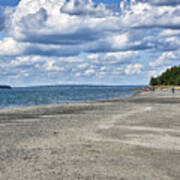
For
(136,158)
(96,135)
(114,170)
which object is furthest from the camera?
(96,135)

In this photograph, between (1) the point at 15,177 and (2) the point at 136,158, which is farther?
(2) the point at 136,158

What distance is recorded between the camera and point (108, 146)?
12.6m

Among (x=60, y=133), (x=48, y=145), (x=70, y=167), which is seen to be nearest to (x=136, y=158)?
(x=70, y=167)

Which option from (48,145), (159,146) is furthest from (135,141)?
(48,145)

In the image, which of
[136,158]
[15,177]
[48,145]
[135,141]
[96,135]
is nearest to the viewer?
[15,177]

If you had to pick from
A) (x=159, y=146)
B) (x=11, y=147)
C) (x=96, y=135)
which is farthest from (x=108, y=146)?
(x=11, y=147)

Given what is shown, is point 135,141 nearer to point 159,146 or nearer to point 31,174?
point 159,146

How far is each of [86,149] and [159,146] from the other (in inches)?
123

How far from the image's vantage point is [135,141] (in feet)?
45.2

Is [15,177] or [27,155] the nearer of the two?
[15,177]

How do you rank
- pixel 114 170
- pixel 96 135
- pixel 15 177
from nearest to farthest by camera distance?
pixel 15 177
pixel 114 170
pixel 96 135

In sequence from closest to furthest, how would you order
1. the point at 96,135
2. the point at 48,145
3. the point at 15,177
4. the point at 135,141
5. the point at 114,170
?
the point at 15,177, the point at 114,170, the point at 48,145, the point at 135,141, the point at 96,135

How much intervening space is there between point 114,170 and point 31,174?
2408 millimetres

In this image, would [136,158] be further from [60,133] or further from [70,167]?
[60,133]
